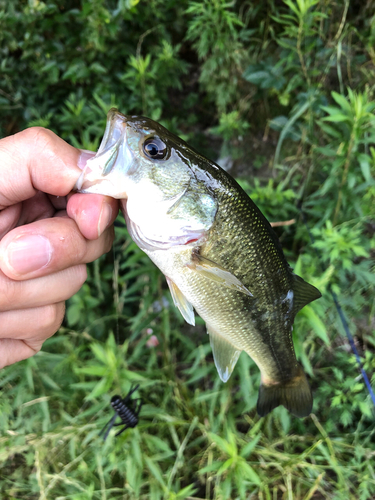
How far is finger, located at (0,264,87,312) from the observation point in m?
1.02

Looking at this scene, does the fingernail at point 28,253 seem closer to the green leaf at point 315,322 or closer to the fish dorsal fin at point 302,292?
the fish dorsal fin at point 302,292

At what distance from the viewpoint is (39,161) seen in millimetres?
1013

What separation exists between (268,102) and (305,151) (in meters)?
0.56

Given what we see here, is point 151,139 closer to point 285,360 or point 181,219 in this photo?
point 181,219

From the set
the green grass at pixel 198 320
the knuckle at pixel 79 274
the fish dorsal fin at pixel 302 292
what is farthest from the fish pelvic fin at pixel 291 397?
the knuckle at pixel 79 274

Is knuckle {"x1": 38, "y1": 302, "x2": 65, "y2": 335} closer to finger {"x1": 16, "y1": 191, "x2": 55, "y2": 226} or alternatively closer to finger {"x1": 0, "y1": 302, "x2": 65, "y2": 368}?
finger {"x1": 0, "y1": 302, "x2": 65, "y2": 368}

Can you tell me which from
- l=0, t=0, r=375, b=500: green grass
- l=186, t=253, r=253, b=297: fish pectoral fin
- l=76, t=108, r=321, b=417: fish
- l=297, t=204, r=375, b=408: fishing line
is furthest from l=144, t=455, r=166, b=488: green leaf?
l=297, t=204, r=375, b=408: fishing line

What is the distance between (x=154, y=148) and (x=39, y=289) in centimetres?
66

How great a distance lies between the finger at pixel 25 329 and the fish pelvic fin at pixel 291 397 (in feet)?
3.35

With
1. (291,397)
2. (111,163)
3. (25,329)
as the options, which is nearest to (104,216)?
(111,163)

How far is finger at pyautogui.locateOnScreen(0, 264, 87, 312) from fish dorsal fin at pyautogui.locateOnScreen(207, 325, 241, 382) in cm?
62

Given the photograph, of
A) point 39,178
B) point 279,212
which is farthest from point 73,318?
point 279,212

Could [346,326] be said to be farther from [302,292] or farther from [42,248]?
[42,248]

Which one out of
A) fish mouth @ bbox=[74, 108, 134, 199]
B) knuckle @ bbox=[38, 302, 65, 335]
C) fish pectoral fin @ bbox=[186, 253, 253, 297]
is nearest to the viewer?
fish mouth @ bbox=[74, 108, 134, 199]
